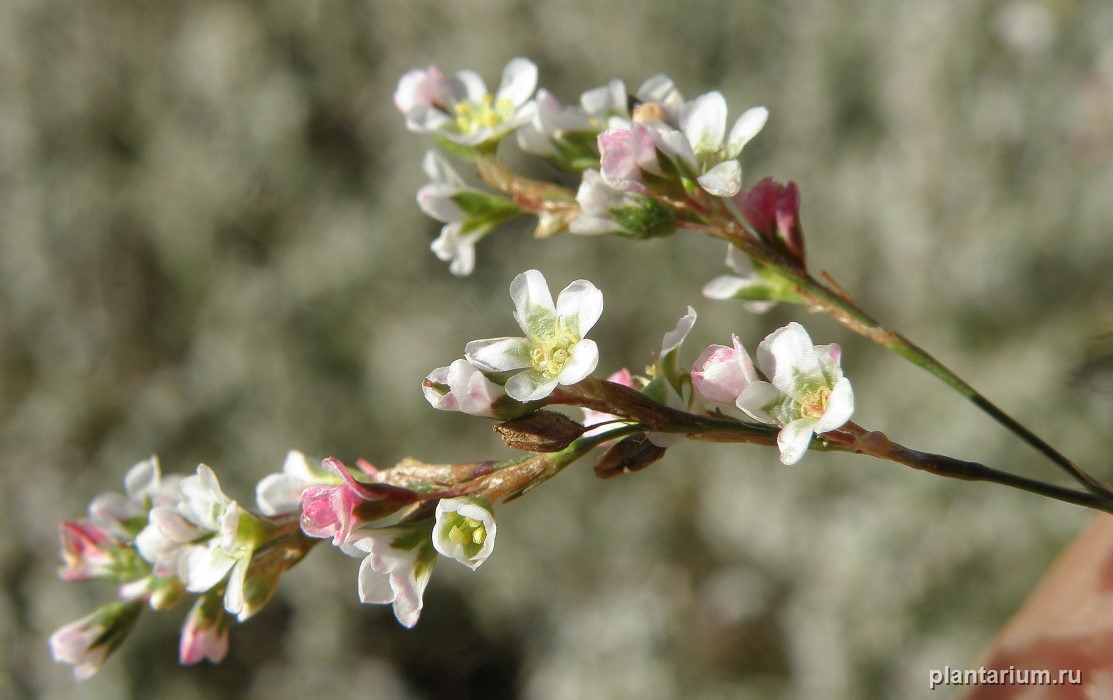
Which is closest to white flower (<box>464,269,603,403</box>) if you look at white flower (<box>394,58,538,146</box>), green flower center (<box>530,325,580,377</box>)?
green flower center (<box>530,325,580,377</box>)

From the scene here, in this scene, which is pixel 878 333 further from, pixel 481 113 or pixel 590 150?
pixel 481 113

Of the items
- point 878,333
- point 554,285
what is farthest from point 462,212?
point 554,285

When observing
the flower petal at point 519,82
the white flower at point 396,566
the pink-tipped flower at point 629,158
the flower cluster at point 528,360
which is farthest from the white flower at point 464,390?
the flower petal at point 519,82

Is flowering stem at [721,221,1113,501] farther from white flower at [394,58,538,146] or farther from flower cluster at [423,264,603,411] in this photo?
white flower at [394,58,538,146]

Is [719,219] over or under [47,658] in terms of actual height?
over

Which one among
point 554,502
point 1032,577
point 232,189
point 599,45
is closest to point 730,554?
point 554,502

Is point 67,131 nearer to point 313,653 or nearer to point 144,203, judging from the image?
point 144,203

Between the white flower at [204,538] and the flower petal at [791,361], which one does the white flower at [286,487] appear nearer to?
the white flower at [204,538]
